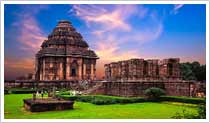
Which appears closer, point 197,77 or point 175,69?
point 175,69

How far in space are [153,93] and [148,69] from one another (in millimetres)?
3035

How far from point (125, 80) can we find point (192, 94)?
3572mm

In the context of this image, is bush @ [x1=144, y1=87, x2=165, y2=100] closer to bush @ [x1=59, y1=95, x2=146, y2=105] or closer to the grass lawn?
bush @ [x1=59, y1=95, x2=146, y2=105]

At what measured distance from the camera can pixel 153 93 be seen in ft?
50.1

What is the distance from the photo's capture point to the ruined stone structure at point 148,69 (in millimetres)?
17547

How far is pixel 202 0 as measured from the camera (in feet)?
36.6

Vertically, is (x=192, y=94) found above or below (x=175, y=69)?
below

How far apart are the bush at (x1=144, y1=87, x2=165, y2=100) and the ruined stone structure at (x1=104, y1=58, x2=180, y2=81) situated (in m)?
1.98

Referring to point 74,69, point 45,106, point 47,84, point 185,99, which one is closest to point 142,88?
point 185,99

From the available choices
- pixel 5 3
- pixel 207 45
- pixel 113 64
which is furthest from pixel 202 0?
pixel 113 64

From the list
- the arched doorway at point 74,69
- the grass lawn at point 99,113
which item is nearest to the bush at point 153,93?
the grass lawn at point 99,113

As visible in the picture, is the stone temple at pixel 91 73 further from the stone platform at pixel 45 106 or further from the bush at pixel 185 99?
the stone platform at pixel 45 106

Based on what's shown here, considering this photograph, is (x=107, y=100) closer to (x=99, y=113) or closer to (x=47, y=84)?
(x=99, y=113)

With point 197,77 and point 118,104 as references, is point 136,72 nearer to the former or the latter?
point 118,104
